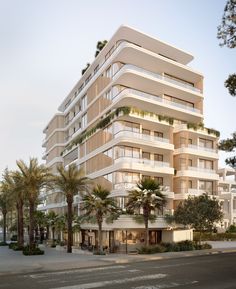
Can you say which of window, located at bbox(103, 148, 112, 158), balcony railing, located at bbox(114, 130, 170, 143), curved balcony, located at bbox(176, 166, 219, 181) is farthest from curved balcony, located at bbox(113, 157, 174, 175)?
balcony railing, located at bbox(114, 130, 170, 143)

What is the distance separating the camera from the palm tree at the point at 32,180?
4400 centimetres

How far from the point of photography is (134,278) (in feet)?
72.4

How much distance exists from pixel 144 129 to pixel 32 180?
18.2m

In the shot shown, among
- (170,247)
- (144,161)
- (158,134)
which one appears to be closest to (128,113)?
(144,161)

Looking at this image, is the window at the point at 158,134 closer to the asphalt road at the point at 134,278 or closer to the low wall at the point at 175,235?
the low wall at the point at 175,235

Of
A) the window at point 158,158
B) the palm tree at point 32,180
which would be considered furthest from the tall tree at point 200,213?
the palm tree at point 32,180

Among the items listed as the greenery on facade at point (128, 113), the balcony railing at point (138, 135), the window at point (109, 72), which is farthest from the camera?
the window at point (109, 72)

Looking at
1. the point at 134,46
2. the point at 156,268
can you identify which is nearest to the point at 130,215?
the point at 156,268

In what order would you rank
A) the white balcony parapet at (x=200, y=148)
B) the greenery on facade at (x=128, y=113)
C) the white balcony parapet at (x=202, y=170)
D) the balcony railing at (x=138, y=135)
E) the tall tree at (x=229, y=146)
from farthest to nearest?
1. the white balcony parapet at (x=200, y=148)
2. the white balcony parapet at (x=202, y=170)
3. the greenery on facade at (x=128, y=113)
4. the balcony railing at (x=138, y=135)
5. the tall tree at (x=229, y=146)

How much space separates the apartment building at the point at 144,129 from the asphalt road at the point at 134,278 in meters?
19.6

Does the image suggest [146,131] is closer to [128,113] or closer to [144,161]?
[144,161]

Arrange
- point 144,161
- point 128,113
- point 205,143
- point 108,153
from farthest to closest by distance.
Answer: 1. point 205,143
2. point 108,153
3. point 144,161
4. point 128,113

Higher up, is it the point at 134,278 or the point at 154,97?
the point at 154,97

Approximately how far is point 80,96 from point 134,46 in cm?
2130
